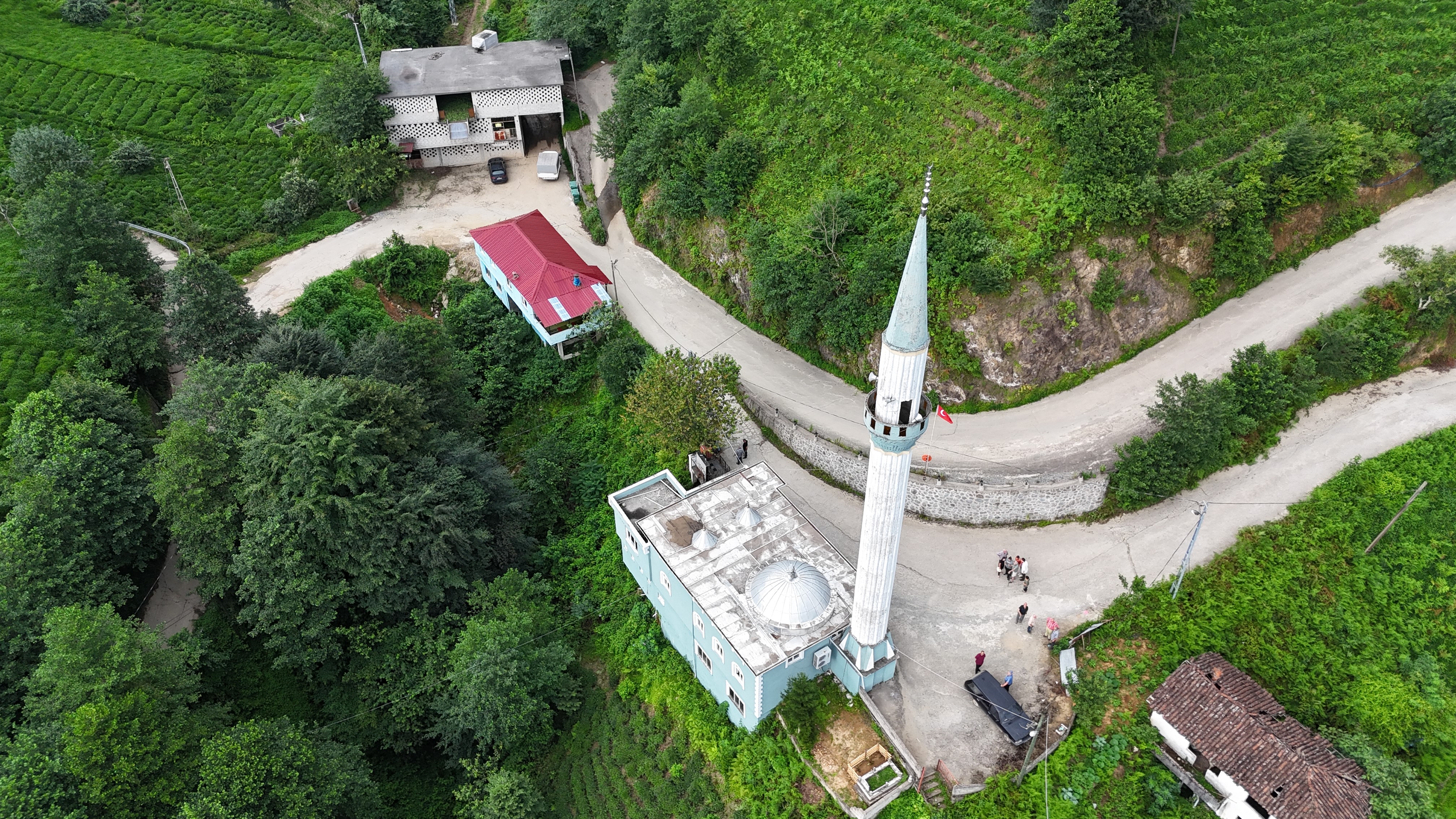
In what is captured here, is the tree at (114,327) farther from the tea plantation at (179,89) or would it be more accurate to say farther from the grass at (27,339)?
the tea plantation at (179,89)

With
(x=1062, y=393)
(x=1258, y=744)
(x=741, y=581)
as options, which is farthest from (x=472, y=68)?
(x=1258, y=744)

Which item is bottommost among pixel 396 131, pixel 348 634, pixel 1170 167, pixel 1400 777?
pixel 348 634

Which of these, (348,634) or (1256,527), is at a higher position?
(1256,527)

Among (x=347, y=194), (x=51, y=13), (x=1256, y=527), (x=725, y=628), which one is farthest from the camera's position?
(x=51, y=13)

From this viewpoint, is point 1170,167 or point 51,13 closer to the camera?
point 1170,167

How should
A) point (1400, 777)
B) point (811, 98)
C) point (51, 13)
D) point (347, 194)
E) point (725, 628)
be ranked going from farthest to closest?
point (51, 13) < point (347, 194) < point (811, 98) < point (725, 628) < point (1400, 777)

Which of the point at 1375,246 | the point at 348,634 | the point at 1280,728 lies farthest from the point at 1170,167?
the point at 348,634

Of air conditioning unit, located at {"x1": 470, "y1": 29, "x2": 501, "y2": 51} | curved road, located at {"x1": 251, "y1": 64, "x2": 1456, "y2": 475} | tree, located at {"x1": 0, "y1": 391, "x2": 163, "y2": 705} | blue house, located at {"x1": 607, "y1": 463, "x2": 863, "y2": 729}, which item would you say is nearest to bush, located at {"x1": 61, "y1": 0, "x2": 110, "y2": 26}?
air conditioning unit, located at {"x1": 470, "y1": 29, "x2": 501, "y2": 51}

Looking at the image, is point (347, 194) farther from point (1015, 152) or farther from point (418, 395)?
point (1015, 152)
